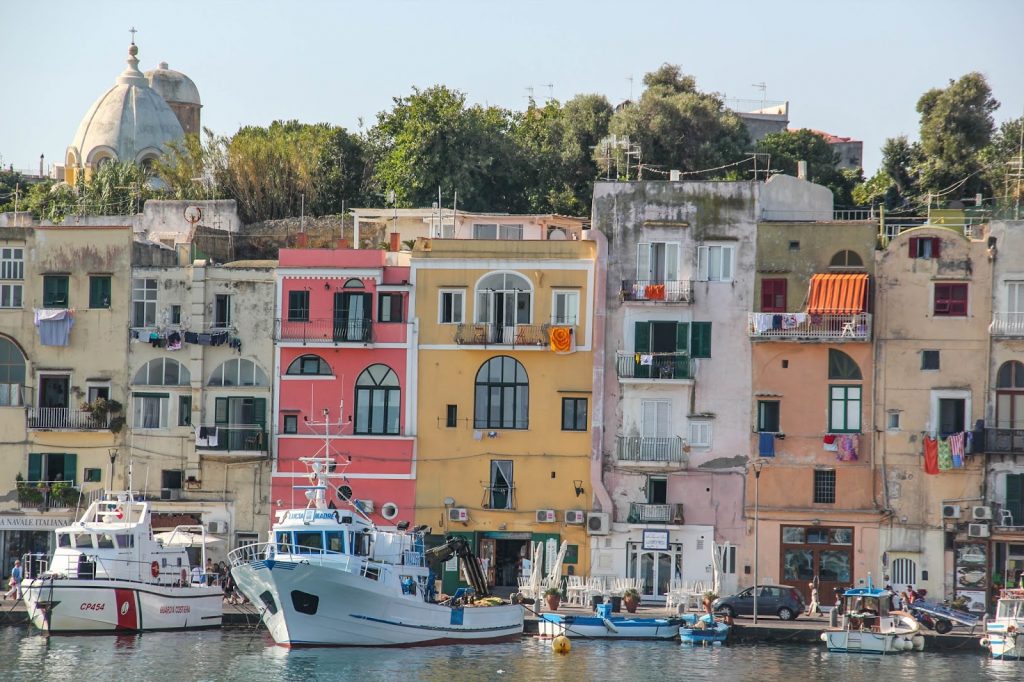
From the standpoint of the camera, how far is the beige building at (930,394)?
230 feet

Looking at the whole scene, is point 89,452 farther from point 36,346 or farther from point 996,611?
point 996,611

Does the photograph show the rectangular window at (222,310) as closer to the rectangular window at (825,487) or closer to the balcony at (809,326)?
the balcony at (809,326)

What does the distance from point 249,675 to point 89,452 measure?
21.7m

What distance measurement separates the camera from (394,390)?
74062mm

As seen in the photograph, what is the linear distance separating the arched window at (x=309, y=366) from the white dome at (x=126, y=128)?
40917 millimetres

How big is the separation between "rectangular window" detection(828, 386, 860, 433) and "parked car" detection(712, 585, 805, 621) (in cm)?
701

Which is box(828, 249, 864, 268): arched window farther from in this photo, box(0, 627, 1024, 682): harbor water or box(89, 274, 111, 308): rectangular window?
box(89, 274, 111, 308): rectangular window

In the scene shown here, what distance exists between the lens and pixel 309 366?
74.4m

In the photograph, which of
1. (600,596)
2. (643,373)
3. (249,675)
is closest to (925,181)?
(643,373)

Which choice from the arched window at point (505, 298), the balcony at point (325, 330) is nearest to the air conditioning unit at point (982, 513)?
the arched window at point (505, 298)

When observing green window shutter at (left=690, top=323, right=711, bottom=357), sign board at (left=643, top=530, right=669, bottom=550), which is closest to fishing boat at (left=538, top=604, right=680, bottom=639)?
sign board at (left=643, top=530, right=669, bottom=550)

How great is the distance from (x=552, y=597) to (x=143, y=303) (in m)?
20.5

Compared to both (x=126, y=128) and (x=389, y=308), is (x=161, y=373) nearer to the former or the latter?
(x=389, y=308)

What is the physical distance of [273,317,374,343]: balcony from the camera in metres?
73.6
